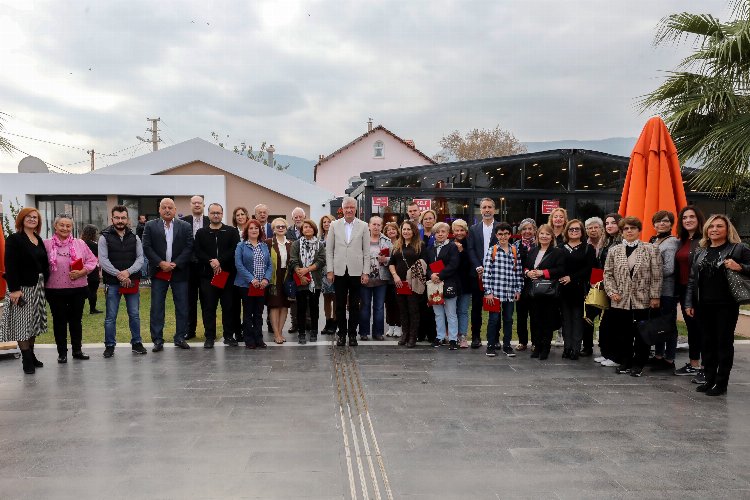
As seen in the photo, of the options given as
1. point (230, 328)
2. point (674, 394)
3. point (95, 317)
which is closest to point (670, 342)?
point (674, 394)

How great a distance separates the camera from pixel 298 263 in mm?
8008

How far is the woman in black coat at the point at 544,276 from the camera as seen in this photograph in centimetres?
700

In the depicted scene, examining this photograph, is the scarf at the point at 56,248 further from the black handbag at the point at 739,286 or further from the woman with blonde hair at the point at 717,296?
the black handbag at the point at 739,286

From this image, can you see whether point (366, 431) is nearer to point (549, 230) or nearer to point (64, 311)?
point (549, 230)

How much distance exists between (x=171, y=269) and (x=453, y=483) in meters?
5.24

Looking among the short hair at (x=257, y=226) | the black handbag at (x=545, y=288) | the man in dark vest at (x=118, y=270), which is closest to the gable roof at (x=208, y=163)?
the short hair at (x=257, y=226)

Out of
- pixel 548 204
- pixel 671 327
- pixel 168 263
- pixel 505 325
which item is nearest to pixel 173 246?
pixel 168 263

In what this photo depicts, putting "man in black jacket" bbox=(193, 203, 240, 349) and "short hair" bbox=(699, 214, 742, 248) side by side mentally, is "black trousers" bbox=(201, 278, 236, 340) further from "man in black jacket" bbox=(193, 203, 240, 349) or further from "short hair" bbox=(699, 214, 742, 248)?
"short hair" bbox=(699, 214, 742, 248)

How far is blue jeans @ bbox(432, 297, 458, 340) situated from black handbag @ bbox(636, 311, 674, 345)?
2419 millimetres

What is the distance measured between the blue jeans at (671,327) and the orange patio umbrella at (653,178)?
38.0 inches

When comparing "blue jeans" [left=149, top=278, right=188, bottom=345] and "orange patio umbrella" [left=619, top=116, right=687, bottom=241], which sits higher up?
"orange patio umbrella" [left=619, top=116, right=687, bottom=241]

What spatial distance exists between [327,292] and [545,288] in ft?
10.5

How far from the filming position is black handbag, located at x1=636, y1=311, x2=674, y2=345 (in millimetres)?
6121

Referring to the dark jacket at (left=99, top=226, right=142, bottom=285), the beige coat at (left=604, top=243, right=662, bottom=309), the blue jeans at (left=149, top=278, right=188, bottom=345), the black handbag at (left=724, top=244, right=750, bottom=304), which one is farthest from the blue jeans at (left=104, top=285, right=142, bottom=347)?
the black handbag at (left=724, top=244, right=750, bottom=304)
